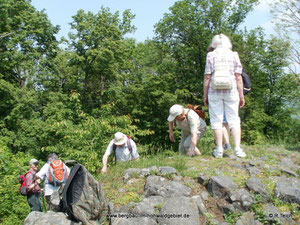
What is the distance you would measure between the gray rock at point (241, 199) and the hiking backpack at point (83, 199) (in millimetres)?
1669

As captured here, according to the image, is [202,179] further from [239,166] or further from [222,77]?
[222,77]

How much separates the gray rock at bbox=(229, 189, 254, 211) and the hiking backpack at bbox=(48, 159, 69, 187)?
271cm

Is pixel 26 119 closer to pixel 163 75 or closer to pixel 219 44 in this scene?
pixel 163 75

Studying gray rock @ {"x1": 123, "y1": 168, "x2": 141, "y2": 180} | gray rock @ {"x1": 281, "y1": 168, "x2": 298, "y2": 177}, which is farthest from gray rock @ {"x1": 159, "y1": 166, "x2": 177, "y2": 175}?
gray rock @ {"x1": 281, "y1": 168, "x2": 298, "y2": 177}

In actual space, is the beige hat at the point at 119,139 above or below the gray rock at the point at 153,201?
above

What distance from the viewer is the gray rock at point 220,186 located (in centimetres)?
396

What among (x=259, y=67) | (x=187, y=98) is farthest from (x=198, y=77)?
(x=259, y=67)

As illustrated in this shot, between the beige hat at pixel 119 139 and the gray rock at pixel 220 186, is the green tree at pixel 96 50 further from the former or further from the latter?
the gray rock at pixel 220 186

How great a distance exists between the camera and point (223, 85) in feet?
15.5

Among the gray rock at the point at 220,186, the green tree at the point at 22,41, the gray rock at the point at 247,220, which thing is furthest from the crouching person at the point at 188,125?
the green tree at the point at 22,41

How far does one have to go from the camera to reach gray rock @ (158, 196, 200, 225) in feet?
11.3

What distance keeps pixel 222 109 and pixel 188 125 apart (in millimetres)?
822

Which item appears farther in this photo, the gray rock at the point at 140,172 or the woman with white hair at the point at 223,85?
the woman with white hair at the point at 223,85

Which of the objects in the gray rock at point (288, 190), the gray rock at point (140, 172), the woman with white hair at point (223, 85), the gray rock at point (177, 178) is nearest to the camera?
the gray rock at point (288, 190)
